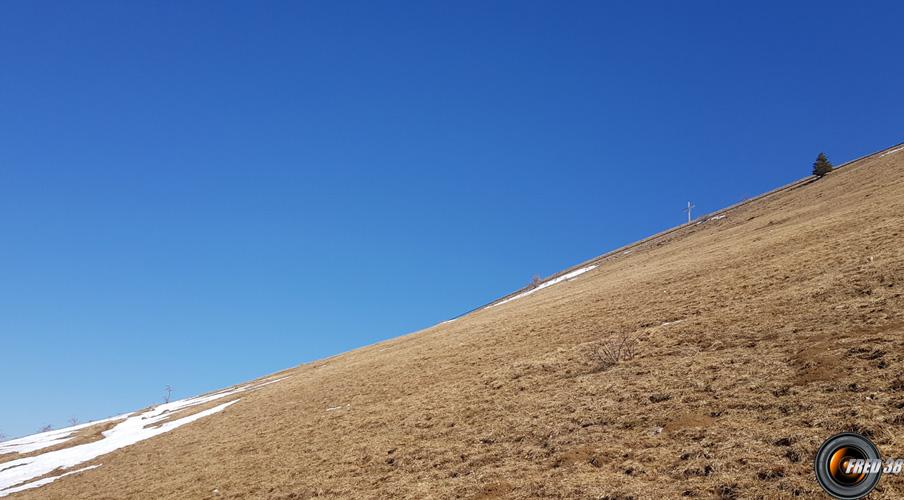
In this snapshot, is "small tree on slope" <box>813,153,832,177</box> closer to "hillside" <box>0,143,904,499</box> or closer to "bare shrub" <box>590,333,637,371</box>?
"hillside" <box>0,143,904,499</box>

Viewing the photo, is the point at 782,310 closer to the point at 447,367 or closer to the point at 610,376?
the point at 610,376

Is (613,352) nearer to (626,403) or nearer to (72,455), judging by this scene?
(626,403)

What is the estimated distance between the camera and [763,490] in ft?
25.4

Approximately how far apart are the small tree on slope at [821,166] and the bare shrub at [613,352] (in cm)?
5379

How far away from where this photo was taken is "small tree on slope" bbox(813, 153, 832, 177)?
58.5 meters

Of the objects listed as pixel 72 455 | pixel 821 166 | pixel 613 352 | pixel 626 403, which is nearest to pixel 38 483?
pixel 72 455

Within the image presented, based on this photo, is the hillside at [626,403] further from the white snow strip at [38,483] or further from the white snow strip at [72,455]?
the white snow strip at [72,455]

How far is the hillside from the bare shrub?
0.25 metres

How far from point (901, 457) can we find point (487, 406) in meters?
10.7

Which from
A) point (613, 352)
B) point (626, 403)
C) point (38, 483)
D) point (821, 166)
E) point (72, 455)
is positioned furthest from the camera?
point (821, 166)

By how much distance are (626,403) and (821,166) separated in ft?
199

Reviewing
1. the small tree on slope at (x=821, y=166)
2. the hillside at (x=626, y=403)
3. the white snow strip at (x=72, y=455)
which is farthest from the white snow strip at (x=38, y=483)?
the small tree on slope at (x=821, y=166)

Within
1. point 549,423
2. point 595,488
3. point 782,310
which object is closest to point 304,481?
point 549,423

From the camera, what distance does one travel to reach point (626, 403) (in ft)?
43.1
